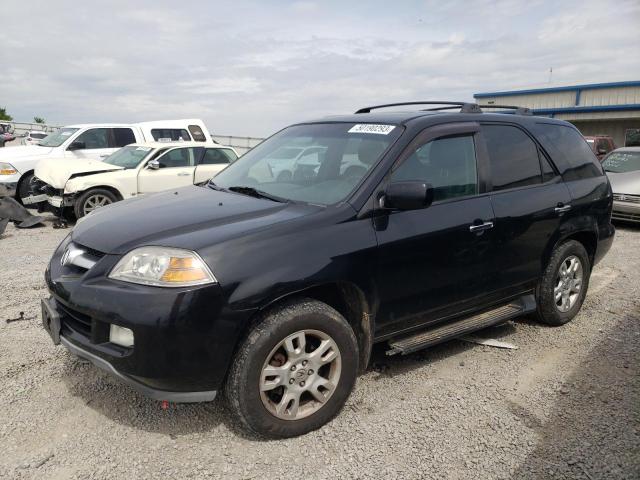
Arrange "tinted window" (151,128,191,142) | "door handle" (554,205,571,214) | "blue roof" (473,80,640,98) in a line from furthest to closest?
"blue roof" (473,80,640,98)
"tinted window" (151,128,191,142)
"door handle" (554,205,571,214)

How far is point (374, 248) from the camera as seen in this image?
312 centimetres

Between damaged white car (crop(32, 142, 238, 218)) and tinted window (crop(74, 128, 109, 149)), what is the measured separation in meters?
1.53

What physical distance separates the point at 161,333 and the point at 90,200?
758cm

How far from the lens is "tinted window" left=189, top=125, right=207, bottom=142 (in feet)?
42.1

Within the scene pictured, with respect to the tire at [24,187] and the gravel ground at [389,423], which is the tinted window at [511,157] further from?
the tire at [24,187]

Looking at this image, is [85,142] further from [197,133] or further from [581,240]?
[581,240]

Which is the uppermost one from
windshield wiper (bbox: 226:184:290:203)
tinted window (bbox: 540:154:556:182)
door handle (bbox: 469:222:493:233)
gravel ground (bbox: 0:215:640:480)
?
tinted window (bbox: 540:154:556:182)

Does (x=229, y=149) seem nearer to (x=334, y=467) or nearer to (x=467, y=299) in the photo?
(x=467, y=299)

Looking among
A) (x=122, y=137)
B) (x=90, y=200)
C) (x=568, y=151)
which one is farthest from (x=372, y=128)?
(x=122, y=137)

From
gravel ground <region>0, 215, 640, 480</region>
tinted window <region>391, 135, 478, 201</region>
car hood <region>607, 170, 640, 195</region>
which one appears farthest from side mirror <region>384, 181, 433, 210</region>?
car hood <region>607, 170, 640, 195</region>

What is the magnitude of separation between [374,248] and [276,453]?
1.26 metres

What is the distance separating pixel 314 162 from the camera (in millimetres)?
3748

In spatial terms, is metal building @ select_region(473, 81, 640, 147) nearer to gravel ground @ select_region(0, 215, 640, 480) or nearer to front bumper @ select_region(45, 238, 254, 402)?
gravel ground @ select_region(0, 215, 640, 480)

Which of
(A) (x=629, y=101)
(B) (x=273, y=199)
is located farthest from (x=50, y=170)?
(A) (x=629, y=101)
